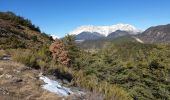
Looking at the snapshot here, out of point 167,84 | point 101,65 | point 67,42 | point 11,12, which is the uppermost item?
point 11,12

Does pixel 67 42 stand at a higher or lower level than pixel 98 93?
higher

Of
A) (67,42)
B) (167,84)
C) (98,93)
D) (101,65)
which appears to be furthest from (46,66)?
(167,84)

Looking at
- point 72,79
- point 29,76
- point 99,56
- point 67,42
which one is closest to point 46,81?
point 29,76

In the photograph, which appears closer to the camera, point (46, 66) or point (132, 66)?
point (46, 66)

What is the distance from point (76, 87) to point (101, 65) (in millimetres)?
20927

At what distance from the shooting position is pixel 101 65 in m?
30.8

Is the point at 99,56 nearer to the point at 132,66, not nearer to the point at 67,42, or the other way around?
the point at 67,42

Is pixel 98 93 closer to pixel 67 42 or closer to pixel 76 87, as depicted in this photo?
pixel 76 87

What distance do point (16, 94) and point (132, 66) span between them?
34593 mm

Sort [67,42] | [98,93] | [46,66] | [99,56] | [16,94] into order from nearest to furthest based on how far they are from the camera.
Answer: [16,94], [98,93], [46,66], [67,42], [99,56]

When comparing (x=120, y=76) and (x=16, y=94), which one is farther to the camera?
(x=120, y=76)

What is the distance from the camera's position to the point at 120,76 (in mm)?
32344

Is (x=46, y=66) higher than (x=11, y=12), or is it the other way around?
(x=11, y=12)

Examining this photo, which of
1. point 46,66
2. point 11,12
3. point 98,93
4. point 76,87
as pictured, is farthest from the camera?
point 11,12
